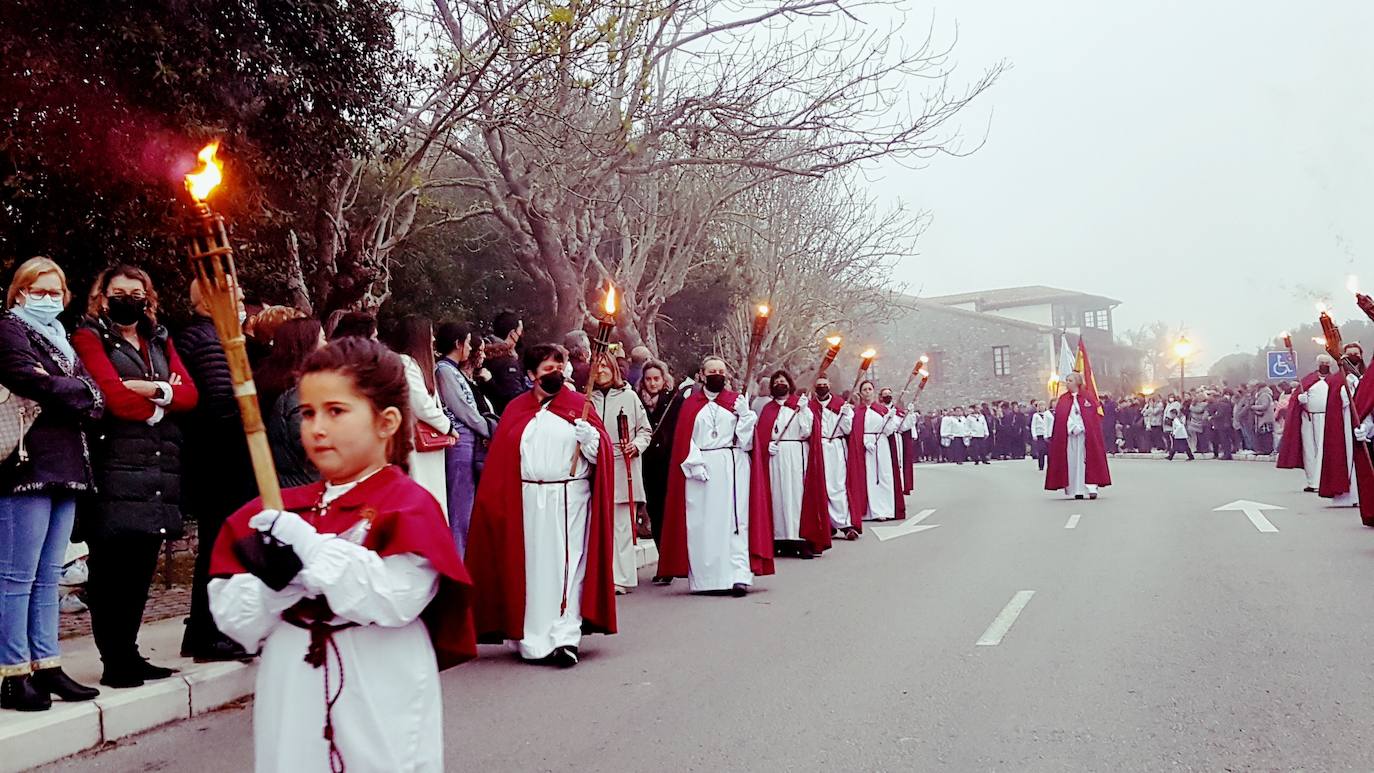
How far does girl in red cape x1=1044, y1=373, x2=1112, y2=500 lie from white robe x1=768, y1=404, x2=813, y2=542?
856 centimetres

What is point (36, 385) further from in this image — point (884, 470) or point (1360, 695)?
point (884, 470)

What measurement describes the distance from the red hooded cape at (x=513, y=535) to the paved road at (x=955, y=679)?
34cm

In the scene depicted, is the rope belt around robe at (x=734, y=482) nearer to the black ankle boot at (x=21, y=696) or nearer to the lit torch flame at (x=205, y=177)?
the black ankle boot at (x=21, y=696)

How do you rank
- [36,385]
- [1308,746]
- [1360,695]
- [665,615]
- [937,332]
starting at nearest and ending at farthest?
[1308,746] → [36,385] → [1360,695] → [665,615] → [937,332]

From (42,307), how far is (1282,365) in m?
31.1

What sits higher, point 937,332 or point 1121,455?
point 937,332

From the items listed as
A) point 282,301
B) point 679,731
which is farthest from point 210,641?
point 282,301

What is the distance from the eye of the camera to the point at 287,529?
291cm

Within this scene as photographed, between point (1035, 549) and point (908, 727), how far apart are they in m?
7.66

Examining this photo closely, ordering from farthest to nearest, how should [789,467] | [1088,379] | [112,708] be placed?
[1088,379], [789,467], [112,708]

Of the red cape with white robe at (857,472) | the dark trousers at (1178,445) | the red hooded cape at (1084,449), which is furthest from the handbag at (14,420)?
the dark trousers at (1178,445)

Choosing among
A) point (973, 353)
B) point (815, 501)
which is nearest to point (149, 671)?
point (815, 501)

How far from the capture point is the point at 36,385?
571 cm

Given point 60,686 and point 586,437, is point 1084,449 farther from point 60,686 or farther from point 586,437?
point 60,686
